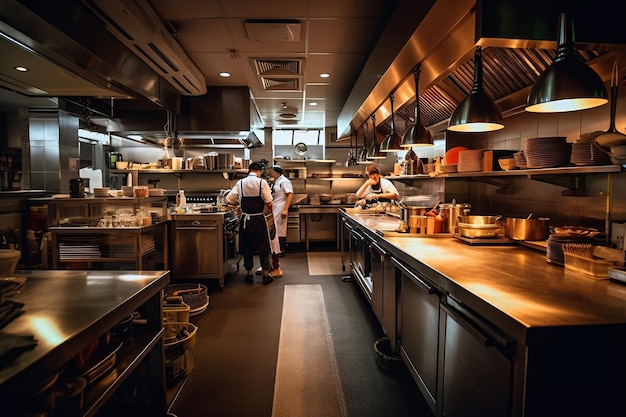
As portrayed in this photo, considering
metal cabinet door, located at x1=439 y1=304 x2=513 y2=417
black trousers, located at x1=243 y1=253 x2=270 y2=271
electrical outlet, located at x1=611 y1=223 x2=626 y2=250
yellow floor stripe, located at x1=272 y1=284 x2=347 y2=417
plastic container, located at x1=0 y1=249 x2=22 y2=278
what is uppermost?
electrical outlet, located at x1=611 y1=223 x2=626 y2=250

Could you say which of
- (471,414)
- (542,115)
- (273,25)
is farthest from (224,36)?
(471,414)

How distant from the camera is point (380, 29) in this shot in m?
3.43

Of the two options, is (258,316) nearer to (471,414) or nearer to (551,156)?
(471,414)

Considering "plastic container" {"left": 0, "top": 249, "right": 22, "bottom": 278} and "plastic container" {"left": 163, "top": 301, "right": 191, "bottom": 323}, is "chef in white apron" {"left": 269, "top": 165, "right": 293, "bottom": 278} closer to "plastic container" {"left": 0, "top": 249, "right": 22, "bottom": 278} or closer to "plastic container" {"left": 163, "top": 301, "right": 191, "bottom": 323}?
"plastic container" {"left": 163, "top": 301, "right": 191, "bottom": 323}

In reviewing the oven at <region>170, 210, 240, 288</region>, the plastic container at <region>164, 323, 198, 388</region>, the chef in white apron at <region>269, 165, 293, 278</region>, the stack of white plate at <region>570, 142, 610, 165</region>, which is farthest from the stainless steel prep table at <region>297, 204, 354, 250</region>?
the stack of white plate at <region>570, 142, 610, 165</region>

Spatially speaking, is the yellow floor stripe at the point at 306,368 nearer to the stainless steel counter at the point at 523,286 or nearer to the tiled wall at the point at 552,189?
the stainless steel counter at the point at 523,286

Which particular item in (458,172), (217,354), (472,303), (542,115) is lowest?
(217,354)

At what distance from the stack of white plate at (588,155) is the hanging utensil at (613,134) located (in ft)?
0.18

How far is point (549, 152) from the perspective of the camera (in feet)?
6.54

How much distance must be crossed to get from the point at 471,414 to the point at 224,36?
143 inches

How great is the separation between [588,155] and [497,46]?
716 mm

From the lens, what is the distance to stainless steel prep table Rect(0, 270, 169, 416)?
90cm

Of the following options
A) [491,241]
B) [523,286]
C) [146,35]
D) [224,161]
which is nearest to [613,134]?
[523,286]

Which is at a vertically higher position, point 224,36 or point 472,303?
point 224,36
